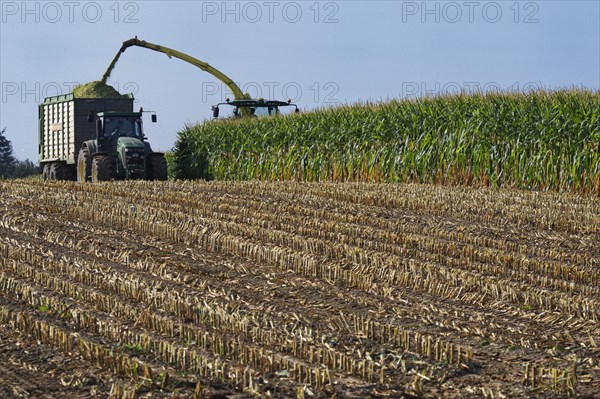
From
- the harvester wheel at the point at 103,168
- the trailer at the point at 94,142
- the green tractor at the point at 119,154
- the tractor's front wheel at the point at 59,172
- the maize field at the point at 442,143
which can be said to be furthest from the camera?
the tractor's front wheel at the point at 59,172

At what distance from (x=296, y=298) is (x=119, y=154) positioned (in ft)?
41.6

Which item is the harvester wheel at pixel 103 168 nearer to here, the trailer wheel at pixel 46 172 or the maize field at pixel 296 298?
the trailer wheel at pixel 46 172

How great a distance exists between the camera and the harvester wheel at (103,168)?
63.2 ft

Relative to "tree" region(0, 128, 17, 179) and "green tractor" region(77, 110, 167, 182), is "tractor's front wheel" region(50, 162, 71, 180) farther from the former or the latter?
"tree" region(0, 128, 17, 179)

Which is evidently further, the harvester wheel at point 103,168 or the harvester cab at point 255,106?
the harvester cab at point 255,106

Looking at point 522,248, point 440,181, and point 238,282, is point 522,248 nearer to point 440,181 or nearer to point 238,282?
point 238,282

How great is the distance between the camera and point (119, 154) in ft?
65.3

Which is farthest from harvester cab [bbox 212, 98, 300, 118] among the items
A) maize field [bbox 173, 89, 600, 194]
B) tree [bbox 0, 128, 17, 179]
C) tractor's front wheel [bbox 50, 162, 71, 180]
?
tree [bbox 0, 128, 17, 179]

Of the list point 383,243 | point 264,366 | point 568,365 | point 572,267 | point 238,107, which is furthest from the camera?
point 238,107

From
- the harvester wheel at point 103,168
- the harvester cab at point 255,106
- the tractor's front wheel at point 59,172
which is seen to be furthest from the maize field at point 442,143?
the harvester wheel at point 103,168

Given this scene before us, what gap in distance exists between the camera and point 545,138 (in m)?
16.8

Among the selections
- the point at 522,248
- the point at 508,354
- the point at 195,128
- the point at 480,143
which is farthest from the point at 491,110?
the point at 508,354

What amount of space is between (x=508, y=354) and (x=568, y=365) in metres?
0.38

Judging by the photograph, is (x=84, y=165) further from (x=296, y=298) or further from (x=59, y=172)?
(x=296, y=298)
